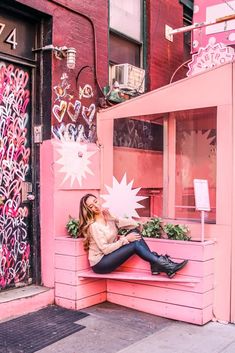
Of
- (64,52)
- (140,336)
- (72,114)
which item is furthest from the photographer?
(72,114)

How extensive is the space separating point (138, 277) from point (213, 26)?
429cm

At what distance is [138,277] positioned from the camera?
5.81m

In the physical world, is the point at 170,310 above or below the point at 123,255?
below

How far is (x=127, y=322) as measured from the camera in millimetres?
5648

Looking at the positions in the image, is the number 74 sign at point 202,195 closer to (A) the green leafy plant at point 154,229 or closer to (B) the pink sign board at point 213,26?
(A) the green leafy plant at point 154,229

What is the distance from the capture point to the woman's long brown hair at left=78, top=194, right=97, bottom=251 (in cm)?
598

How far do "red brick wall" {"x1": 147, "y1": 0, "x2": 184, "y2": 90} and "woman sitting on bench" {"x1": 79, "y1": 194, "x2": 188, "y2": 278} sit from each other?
308 cm

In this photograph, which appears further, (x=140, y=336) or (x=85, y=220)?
(x=85, y=220)

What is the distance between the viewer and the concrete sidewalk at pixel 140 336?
483 centimetres

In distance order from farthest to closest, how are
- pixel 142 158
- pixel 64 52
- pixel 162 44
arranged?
pixel 162 44 → pixel 142 158 → pixel 64 52

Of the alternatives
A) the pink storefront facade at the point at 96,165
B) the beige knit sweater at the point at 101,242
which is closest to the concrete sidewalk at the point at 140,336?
the pink storefront facade at the point at 96,165

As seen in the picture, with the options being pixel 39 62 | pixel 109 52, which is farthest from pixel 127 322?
pixel 109 52

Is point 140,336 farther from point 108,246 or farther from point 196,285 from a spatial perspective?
point 108,246

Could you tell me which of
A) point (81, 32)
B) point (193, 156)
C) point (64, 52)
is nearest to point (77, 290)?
point (193, 156)
